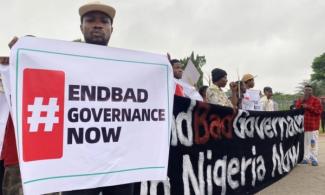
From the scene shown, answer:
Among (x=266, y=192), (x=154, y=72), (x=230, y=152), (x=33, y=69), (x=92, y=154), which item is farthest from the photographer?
(x=266, y=192)

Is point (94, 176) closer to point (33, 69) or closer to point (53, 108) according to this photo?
point (53, 108)

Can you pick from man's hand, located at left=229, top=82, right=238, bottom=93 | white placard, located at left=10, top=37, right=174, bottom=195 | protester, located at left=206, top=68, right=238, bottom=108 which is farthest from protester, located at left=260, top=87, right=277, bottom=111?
white placard, located at left=10, top=37, right=174, bottom=195

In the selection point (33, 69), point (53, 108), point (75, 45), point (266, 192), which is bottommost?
point (266, 192)

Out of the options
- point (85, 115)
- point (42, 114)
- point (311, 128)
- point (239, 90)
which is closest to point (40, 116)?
point (42, 114)

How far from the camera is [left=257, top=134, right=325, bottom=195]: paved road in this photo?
5.92 m

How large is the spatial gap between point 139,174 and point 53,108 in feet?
Result: 2.61

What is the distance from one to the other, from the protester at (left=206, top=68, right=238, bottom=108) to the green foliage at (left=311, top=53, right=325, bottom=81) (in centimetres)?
6750

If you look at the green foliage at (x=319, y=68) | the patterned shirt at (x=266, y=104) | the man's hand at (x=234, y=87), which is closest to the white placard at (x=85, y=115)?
the man's hand at (x=234, y=87)

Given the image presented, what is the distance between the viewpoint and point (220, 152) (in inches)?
203

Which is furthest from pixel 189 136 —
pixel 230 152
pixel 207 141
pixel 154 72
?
pixel 154 72

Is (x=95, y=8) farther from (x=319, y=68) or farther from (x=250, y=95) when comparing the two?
(x=319, y=68)

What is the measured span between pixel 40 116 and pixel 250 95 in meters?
→ 6.35

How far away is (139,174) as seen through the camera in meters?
2.86

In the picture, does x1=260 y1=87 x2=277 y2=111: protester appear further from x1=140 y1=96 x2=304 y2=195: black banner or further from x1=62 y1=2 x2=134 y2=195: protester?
x1=62 y1=2 x2=134 y2=195: protester
